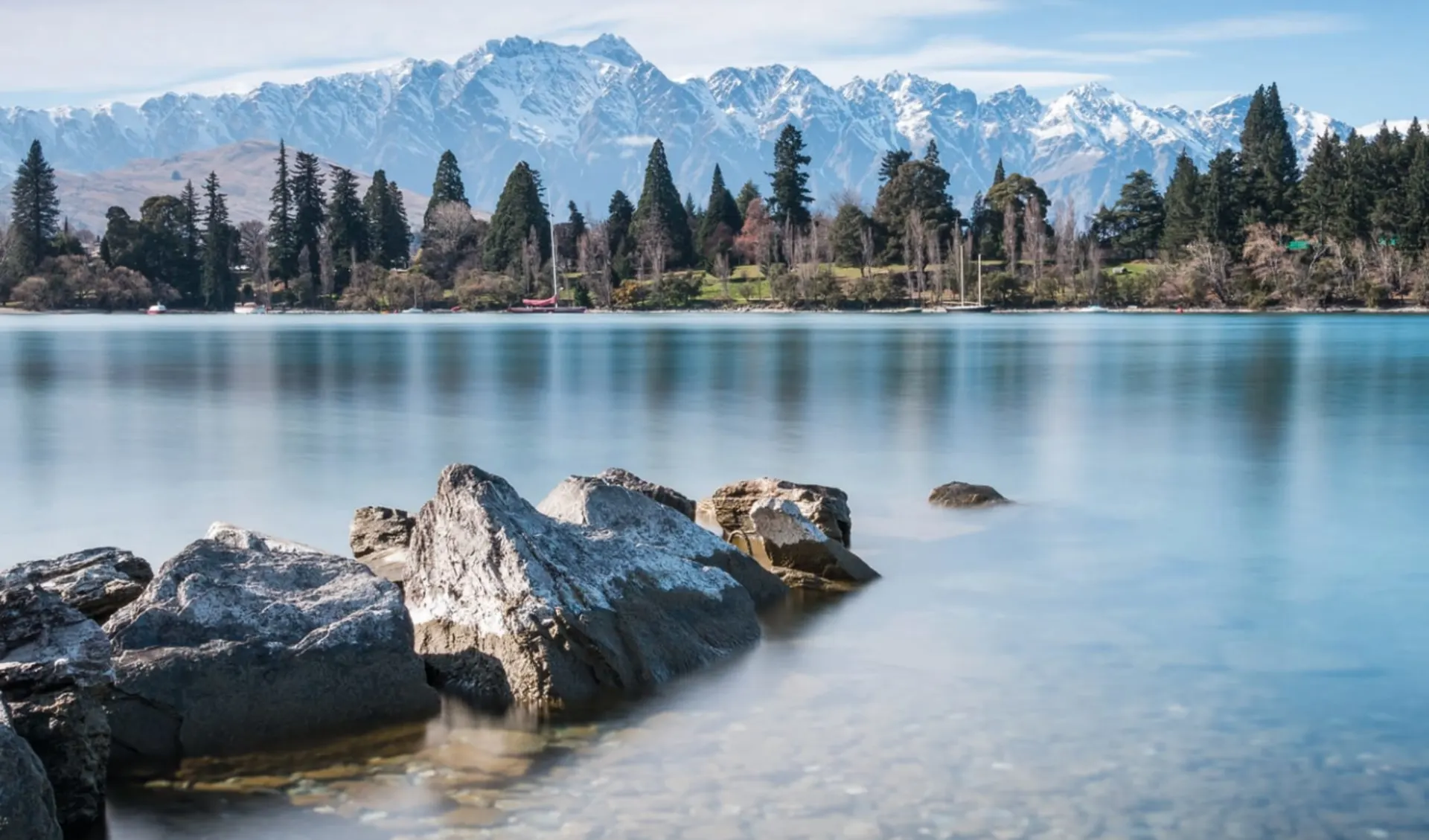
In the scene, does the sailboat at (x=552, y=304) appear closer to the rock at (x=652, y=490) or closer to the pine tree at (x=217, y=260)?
the pine tree at (x=217, y=260)

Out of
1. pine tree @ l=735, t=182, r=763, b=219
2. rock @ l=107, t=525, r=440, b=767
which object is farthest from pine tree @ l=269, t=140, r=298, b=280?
rock @ l=107, t=525, r=440, b=767

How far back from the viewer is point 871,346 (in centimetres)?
5009

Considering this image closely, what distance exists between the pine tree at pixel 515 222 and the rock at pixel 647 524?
345 ft

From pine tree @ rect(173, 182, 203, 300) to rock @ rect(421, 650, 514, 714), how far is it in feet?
392

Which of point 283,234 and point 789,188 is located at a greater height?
point 789,188

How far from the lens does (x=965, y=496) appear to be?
14336 millimetres

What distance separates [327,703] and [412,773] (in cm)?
83

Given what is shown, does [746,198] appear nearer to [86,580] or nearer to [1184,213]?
[1184,213]

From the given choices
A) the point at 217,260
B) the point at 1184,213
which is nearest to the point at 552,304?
the point at 217,260

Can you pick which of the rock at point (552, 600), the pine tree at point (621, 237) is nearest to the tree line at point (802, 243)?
the pine tree at point (621, 237)

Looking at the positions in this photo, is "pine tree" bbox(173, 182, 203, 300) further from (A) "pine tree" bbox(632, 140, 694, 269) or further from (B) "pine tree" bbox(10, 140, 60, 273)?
(A) "pine tree" bbox(632, 140, 694, 269)

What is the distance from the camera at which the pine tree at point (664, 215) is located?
110 m

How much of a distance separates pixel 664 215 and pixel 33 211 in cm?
5186

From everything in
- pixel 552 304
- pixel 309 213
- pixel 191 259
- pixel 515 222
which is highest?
pixel 309 213
